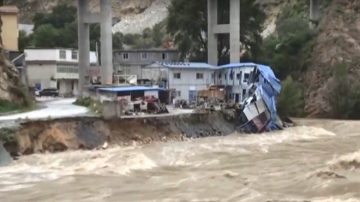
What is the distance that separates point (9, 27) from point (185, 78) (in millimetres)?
18170

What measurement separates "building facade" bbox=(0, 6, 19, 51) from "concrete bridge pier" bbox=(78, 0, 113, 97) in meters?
7.58

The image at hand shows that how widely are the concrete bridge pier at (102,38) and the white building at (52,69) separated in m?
13.9

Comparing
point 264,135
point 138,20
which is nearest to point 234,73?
point 264,135

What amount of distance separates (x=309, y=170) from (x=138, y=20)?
129 meters

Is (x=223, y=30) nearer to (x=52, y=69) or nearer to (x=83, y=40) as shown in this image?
(x=83, y=40)

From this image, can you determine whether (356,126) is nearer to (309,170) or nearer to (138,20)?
(309,170)

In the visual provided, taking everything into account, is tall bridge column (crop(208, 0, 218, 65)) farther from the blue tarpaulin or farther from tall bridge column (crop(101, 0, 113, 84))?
the blue tarpaulin

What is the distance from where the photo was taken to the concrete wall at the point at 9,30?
6363 centimetres

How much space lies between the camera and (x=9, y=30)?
211 feet

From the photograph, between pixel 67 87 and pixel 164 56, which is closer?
pixel 164 56

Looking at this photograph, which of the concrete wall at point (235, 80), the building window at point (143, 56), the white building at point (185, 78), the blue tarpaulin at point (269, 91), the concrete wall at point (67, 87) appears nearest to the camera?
the blue tarpaulin at point (269, 91)

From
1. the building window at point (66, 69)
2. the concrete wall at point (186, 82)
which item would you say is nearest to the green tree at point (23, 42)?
the building window at point (66, 69)

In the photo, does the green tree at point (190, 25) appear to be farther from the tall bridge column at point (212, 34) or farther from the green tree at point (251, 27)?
the green tree at point (251, 27)

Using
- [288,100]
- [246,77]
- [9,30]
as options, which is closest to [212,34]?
[288,100]
